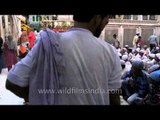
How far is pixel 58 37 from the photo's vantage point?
1.14 m

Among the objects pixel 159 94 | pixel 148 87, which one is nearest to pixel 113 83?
pixel 159 94

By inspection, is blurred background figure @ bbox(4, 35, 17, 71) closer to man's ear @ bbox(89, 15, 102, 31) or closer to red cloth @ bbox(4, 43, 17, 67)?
red cloth @ bbox(4, 43, 17, 67)

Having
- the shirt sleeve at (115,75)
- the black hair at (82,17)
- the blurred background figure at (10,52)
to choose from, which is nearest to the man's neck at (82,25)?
the black hair at (82,17)

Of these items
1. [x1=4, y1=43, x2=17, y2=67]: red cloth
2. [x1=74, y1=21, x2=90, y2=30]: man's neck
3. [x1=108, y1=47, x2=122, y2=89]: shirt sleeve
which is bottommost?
[x1=4, y1=43, x2=17, y2=67]: red cloth

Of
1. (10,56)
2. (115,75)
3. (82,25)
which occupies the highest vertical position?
(82,25)

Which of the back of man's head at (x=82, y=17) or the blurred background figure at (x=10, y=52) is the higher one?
the back of man's head at (x=82, y=17)

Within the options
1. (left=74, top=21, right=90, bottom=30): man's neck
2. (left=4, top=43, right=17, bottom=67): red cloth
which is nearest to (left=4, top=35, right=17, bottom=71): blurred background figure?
(left=4, top=43, right=17, bottom=67): red cloth

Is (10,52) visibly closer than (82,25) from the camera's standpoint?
No

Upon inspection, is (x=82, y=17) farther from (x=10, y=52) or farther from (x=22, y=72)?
(x=10, y=52)

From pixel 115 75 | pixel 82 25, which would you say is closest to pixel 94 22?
pixel 82 25

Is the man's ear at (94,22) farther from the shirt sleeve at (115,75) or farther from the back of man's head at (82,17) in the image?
the shirt sleeve at (115,75)

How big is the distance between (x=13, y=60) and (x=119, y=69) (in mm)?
5455

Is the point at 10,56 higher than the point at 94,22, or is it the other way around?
the point at 94,22
